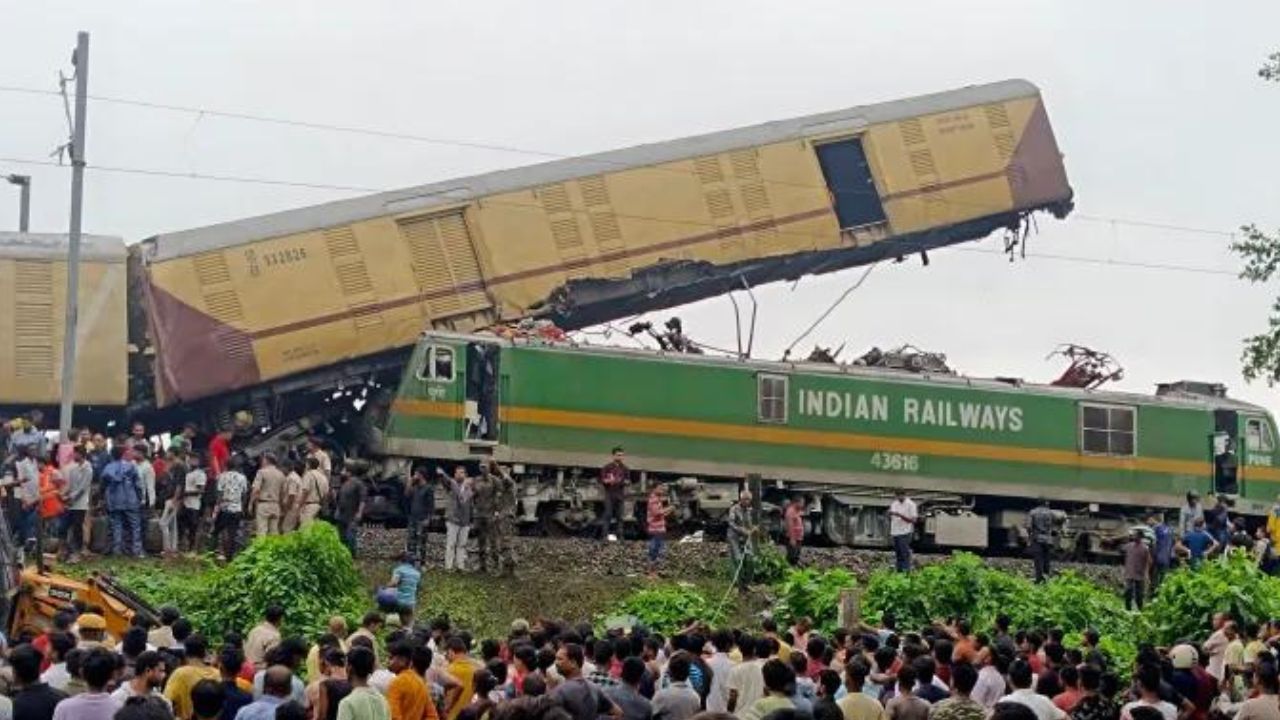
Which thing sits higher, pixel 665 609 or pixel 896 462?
pixel 896 462

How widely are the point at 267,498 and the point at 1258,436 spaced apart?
1681 centimetres

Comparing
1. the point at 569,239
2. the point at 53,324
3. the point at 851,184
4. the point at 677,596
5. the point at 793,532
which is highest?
the point at 851,184

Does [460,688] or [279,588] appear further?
[279,588]

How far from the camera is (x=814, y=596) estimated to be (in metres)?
23.0

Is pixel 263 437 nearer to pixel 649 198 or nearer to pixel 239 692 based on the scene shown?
pixel 649 198

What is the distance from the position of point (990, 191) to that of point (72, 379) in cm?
1405

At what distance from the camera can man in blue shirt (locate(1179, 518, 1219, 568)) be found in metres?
27.0

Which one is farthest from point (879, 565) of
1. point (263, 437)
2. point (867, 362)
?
point (263, 437)

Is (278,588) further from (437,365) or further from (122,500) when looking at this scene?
(437,365)

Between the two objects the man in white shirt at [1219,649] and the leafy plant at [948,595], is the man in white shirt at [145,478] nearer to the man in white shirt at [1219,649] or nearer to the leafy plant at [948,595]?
the leafy plant at [948,595]

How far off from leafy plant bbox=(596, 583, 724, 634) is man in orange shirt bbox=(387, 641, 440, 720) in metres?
9.89

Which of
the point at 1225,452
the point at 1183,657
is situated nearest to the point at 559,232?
the point at 1225,452

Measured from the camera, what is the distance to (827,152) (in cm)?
3147

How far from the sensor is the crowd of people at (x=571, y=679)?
33.3 ft
